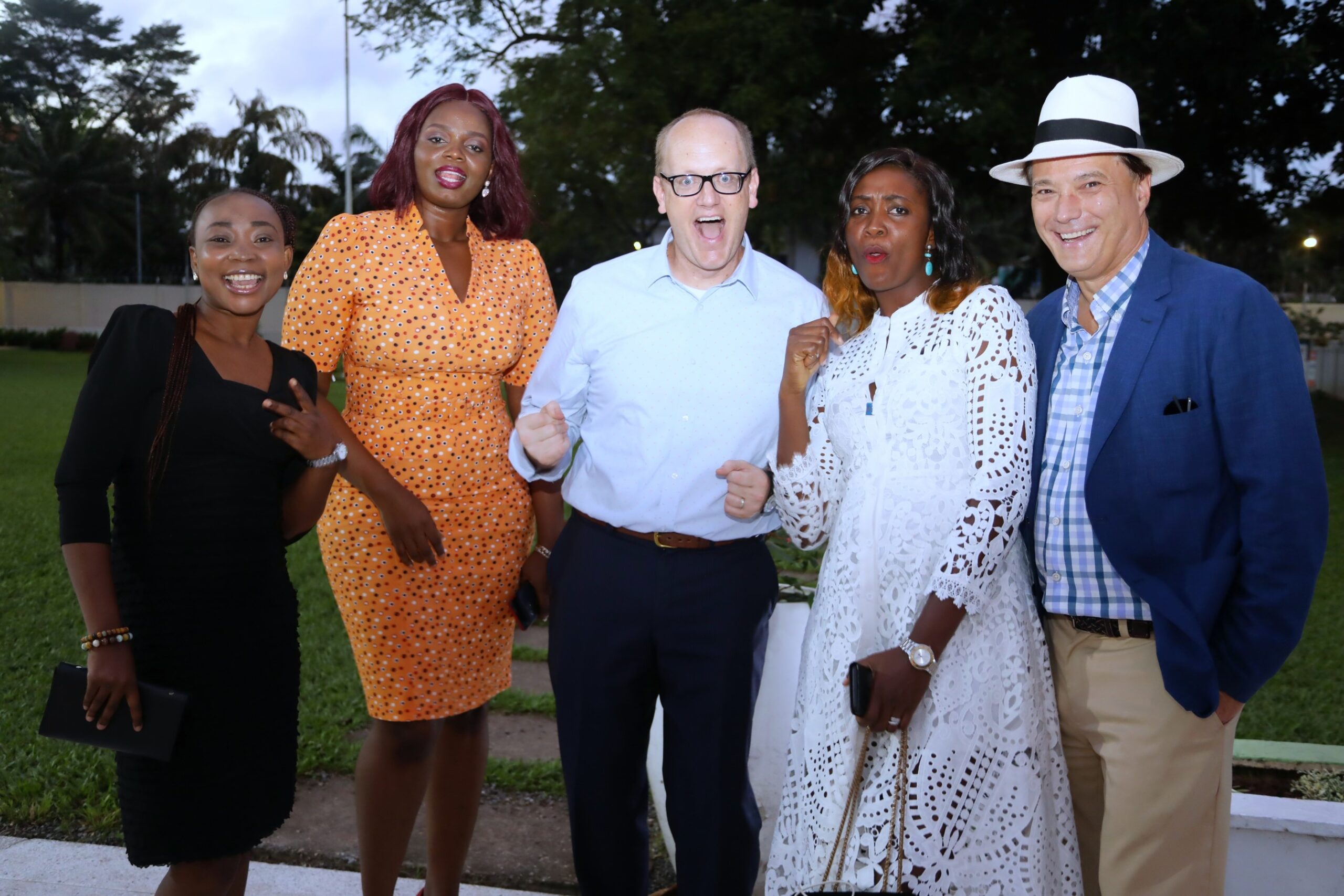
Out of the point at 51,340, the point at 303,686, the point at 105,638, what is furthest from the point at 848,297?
the point at 51,340

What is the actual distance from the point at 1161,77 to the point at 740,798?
49.1 feet

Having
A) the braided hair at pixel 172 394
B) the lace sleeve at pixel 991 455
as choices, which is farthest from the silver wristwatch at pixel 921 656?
the braided hair at pixel 172 394

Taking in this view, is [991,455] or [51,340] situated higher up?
[51,340]

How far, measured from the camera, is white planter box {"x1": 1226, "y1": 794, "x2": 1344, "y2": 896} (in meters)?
3.11

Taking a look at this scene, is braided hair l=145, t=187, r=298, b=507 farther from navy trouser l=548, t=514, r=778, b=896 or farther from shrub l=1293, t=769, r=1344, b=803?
shrub l=1293, t=769, r=1344, b=803

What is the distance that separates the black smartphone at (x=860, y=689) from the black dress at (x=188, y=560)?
140 centimetres

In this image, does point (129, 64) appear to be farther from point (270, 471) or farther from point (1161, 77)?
point (270, 471)

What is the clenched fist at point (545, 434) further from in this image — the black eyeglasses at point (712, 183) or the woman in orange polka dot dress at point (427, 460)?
the black eyeglasses at point (712, 183)

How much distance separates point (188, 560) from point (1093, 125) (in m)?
2.30

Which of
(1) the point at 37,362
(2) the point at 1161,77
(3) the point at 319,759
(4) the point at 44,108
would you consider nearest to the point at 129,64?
(4) the point at 44,108

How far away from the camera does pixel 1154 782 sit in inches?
95.2

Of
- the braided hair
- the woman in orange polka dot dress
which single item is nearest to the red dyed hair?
the woman in orange polka dot dress

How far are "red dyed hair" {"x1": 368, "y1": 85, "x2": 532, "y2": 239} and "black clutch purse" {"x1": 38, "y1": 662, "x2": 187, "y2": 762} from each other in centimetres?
152

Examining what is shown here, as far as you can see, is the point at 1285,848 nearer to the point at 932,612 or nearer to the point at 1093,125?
the point at 932,612
